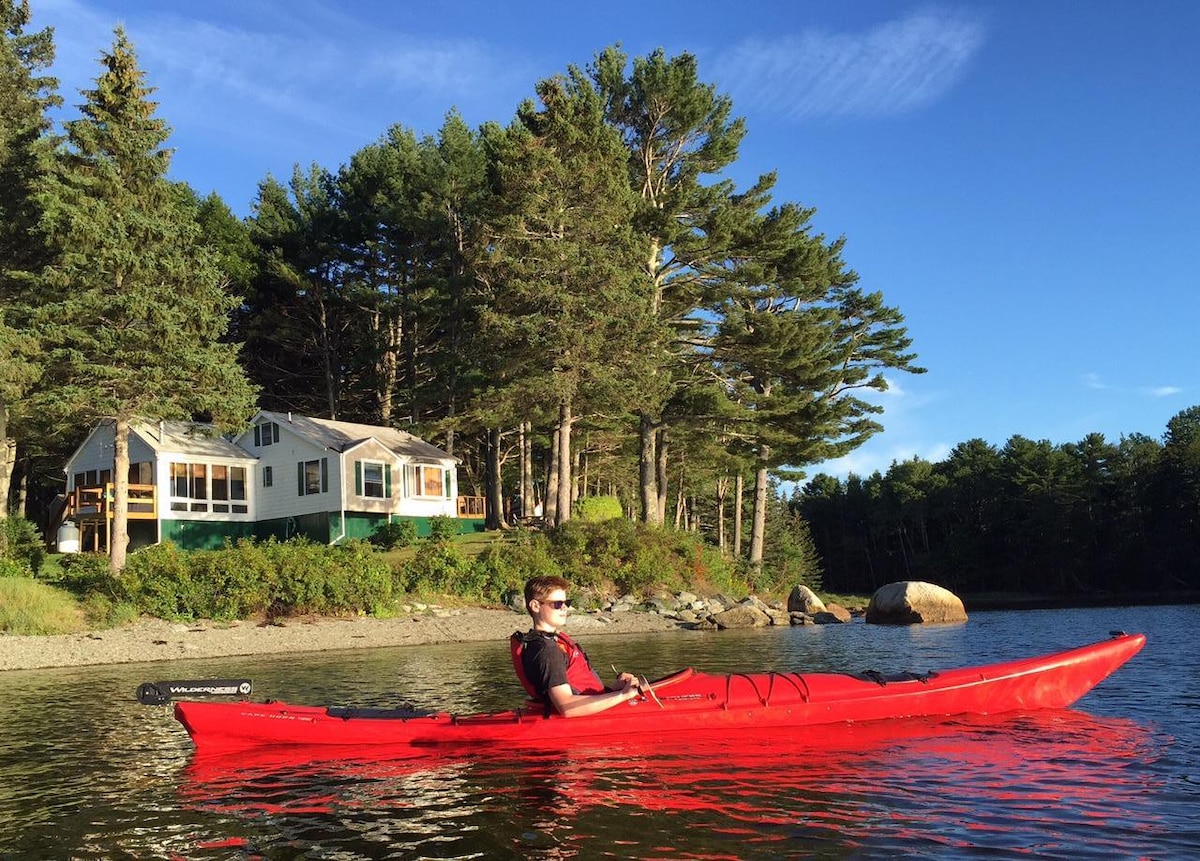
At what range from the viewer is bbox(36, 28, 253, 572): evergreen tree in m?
26.3

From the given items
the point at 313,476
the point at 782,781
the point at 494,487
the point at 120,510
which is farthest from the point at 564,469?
the point at 782,781

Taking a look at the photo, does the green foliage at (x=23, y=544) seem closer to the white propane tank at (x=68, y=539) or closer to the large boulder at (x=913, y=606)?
the white propane tank at (x=68, y=539)

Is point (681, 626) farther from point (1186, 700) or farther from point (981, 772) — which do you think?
point (981, 772)

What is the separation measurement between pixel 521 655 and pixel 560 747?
1.04 meters

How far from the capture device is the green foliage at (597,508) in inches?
1453

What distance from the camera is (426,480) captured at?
39250mm

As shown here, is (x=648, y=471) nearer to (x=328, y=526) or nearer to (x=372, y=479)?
(x=372, y=479)

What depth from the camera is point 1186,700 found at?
36.0ft

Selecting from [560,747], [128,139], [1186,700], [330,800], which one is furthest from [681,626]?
[128,139]

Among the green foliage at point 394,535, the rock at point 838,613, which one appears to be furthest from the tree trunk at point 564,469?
the rock at point 838,613

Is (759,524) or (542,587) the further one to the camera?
(759,524)

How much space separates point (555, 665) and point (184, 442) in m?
32.5

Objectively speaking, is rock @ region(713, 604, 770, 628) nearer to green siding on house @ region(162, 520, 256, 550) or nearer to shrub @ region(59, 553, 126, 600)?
shrub @ region(59, 553, 126, 600)

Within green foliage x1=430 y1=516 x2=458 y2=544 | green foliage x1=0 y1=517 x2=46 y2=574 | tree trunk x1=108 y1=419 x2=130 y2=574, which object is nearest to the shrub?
tree trunk x1=108 y1=419 x2=130 y2=574
